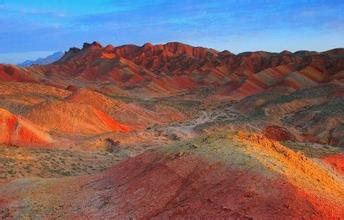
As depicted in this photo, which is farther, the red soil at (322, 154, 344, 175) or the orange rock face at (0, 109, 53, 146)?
the orange rock face at (0, 109, 53, 146)

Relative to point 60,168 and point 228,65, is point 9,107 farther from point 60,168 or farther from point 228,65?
point 228,65

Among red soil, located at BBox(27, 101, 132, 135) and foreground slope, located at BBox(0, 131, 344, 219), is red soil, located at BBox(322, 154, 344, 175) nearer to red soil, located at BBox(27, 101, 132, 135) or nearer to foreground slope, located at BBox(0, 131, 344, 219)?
foreground slope, located at BBox(0, 131, 344, 219)

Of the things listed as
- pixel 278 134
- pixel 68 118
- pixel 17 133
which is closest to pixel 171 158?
pixel 17 133

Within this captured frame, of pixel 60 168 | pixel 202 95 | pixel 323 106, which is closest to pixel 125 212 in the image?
pixel 60 168

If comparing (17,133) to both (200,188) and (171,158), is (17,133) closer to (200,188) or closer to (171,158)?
(171,158)

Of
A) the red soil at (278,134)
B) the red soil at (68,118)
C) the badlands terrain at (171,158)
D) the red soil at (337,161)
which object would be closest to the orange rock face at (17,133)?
the badlands terrain at (171,158)

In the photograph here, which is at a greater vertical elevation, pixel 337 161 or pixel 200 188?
pixel 200 188

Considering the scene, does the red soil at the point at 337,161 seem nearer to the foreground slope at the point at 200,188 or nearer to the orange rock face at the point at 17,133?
the foreground slope at the point at 200,188

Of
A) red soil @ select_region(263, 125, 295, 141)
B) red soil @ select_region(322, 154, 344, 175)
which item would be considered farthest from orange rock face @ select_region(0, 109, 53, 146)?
red soil @ select_region(322, 154, 344, 175)
